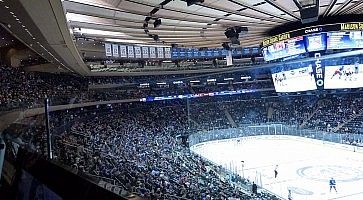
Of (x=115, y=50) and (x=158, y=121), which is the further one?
(x=158, y=121)

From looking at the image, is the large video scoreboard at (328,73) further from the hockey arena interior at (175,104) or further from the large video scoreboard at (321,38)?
the large video scoreboard at (321,38)

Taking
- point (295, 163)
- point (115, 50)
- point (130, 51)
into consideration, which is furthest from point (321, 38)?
point (115, 50)

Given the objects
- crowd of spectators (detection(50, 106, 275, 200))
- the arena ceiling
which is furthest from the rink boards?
the arena ceiling

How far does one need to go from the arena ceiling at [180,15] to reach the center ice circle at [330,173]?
21.1 feet

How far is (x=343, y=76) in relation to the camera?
1702cm

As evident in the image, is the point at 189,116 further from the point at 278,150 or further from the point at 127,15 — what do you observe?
the point at 127,15

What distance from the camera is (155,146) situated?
62.8 ft

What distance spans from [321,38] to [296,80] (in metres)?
3.68

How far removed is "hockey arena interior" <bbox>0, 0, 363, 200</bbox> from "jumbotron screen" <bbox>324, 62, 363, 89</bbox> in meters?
0.05

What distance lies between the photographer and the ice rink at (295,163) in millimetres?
14336

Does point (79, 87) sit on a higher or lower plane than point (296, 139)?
higher

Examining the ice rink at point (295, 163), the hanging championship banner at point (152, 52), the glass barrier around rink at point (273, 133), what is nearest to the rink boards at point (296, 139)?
the ice rink at point (295, 163)

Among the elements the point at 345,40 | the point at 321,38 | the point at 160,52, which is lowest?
the point at 345,40

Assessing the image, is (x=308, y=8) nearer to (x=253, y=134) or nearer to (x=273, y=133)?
(x=273, y=133)
